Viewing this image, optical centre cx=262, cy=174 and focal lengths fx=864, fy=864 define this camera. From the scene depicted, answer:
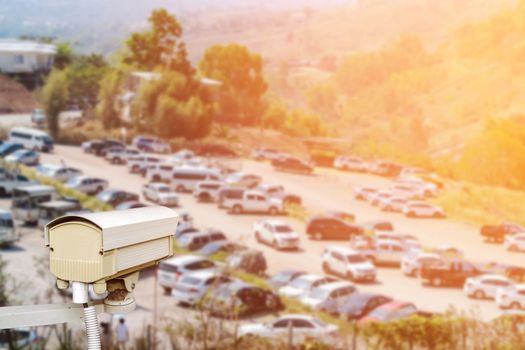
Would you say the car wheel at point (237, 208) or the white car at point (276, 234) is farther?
the car wheel at point (237, 208)

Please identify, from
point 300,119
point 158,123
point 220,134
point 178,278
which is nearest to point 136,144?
point 158,123

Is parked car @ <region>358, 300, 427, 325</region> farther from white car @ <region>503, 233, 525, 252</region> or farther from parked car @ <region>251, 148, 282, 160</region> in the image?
parked car @ <region>251, 148, 282, 160</region>

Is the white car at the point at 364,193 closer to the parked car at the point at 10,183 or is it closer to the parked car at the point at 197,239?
the parked car at the point at 197,239

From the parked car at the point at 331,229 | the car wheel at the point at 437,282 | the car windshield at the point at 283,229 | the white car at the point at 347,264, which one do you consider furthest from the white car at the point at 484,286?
the car windshield at the point at 283,229

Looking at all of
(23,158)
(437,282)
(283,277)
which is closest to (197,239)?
(283,277)

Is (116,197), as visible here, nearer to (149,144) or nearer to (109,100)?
(149,144)
